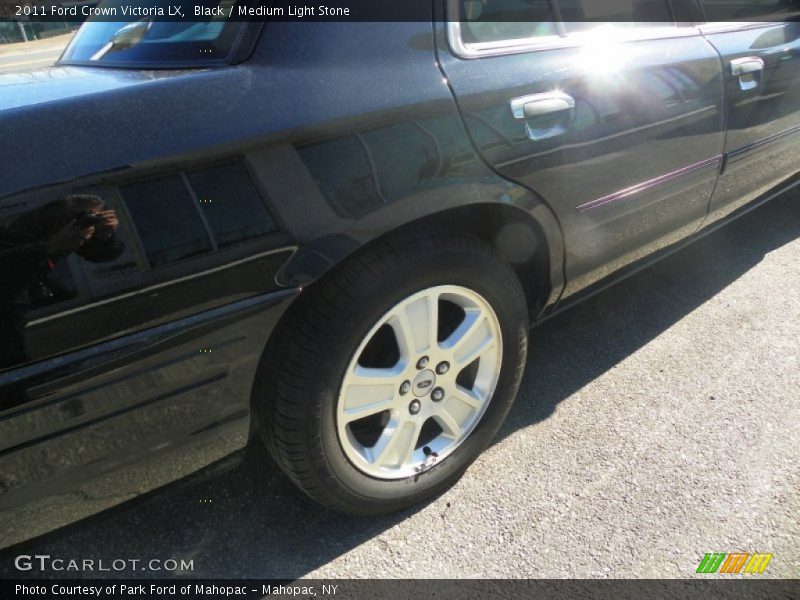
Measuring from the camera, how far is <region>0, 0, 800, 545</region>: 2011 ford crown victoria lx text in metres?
1.19

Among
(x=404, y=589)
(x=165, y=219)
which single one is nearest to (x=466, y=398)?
(x=404, y=589)

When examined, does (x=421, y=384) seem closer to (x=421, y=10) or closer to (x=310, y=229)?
(x=310, y=229)

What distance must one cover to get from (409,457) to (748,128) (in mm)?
1950

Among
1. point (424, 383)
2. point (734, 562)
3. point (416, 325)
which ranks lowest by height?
point (734, 562)

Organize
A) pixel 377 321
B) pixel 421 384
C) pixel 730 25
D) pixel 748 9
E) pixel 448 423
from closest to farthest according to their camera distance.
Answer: pixel 377 321 < pixel 421 384 < pixel 448 423 < pixel 730 25 < pixel 748 9

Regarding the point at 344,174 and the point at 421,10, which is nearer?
the point at 344,174

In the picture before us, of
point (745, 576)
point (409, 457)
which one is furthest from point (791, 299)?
point (409, 457)

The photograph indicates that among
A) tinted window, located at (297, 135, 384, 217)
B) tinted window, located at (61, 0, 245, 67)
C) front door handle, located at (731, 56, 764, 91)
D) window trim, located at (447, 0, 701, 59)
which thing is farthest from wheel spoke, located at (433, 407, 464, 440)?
front door handle, located at (731, 56, 764, 91)

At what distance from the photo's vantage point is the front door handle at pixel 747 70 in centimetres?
238

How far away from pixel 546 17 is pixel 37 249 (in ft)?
5.18

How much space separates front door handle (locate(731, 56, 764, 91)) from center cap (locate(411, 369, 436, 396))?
65.4 inches

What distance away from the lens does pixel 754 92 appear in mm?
2508

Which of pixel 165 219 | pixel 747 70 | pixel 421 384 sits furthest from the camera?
pixel 747 70

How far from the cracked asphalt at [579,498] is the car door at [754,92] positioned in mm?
707
